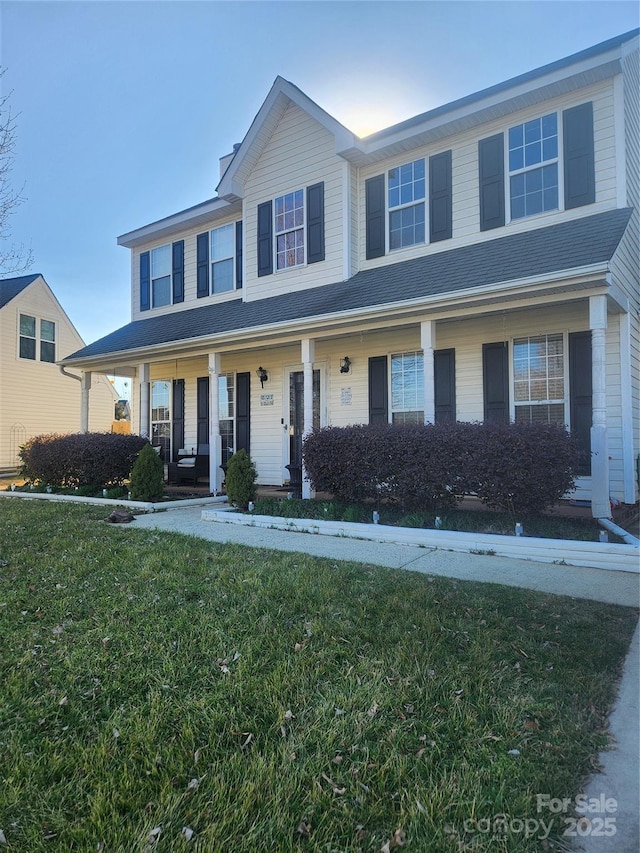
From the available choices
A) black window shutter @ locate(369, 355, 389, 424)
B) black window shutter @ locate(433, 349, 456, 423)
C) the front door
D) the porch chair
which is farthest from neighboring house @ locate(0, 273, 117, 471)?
black window shutter @ locate(433, 349, 456, 423)

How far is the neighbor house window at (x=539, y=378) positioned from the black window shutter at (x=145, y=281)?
976 cm

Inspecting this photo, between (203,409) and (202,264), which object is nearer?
(203,409)

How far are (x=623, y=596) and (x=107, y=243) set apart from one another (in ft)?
48.9

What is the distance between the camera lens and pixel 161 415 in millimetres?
13180

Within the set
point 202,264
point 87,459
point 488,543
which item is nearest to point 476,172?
point 488,543

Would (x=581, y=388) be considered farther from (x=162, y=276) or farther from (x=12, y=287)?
(x=12, y=287)

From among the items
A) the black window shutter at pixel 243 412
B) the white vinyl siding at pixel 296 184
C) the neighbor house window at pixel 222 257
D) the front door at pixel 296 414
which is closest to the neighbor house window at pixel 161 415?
the black window shutter at pixel 243 412

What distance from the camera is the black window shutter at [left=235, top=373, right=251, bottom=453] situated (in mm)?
11391

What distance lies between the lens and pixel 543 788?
1.89 m

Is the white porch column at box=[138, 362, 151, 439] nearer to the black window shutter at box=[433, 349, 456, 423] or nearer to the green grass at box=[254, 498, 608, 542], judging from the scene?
the green grass at box=[254, 498, 608, 542]

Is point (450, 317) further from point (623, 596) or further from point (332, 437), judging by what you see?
point (623, 596)

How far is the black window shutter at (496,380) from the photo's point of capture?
822 cm

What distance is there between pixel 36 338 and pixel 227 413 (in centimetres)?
1224

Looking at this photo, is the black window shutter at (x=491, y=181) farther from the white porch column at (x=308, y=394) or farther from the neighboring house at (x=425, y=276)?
the white porch column at (x=308, y=394)
